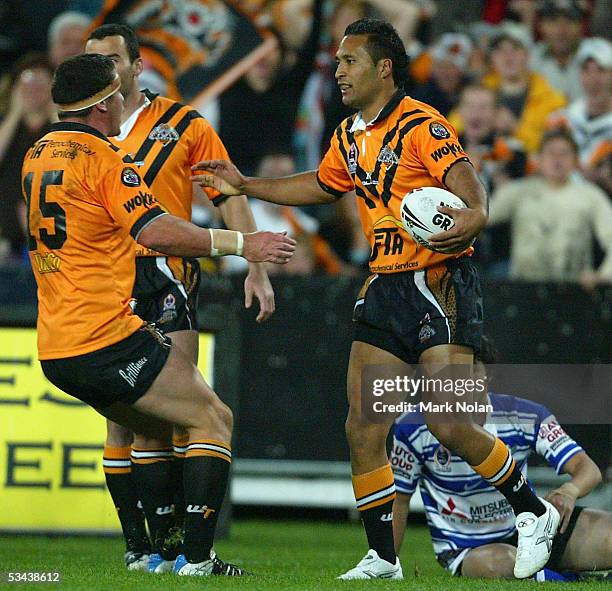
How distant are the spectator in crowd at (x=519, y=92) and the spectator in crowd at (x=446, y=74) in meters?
0.24

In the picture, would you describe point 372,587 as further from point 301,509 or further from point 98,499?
point 301,509

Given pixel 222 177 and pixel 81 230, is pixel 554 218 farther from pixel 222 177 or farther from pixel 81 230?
pixel 81 230

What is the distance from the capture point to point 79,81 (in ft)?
16.7

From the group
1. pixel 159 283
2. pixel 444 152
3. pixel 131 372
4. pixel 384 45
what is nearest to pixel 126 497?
pixel 159 283

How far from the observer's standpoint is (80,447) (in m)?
7.67

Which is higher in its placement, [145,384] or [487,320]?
[145,384]

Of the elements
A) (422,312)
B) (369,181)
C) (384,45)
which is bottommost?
(422,312)

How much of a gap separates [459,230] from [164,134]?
1.77m

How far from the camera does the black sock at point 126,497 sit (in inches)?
231

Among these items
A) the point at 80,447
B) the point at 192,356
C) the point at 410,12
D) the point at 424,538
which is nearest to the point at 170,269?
the point at 192,356

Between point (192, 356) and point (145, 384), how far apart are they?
0.95 m

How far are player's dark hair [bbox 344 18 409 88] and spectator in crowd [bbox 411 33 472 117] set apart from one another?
4621mm
